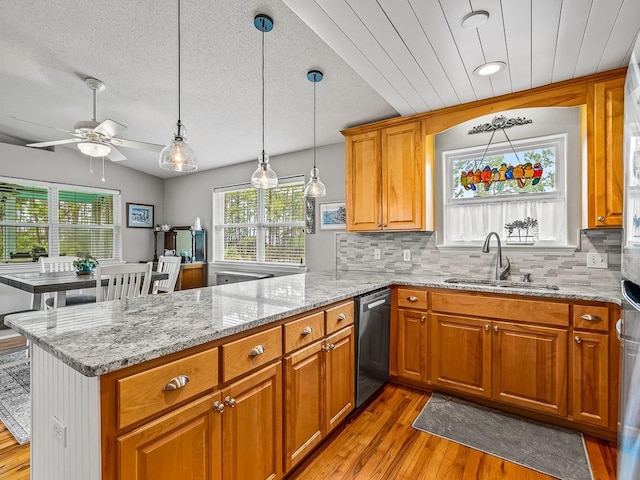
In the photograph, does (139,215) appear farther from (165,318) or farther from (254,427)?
(254,427)

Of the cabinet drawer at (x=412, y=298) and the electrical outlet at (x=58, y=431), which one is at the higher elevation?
the cabinet drawer at (x=412, y=298)

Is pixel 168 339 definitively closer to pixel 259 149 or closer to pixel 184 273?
pixel 259 149

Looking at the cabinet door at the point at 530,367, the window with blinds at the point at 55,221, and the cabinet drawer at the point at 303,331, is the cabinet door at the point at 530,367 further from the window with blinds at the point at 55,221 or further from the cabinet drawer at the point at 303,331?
the window with blinds at the point at 55,221

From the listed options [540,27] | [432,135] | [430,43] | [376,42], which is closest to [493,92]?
[432,135]

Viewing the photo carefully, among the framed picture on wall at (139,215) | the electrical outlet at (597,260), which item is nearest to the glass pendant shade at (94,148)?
the framed picture on wall at (139,215)

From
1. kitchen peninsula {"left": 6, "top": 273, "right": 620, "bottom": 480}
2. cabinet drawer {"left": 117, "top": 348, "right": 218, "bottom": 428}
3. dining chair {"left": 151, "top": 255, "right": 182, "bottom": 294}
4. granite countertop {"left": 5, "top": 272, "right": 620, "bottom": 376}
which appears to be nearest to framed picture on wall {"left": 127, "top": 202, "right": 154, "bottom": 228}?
dining chair {"left": 151, "top": 255, "right": 182, "bottom": 294}

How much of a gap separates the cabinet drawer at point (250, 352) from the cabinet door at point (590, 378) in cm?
181

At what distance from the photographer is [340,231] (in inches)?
143

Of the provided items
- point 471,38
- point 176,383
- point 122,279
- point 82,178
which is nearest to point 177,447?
point 176,383

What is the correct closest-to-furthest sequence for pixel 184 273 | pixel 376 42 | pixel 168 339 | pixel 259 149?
pixel 168 339 < pixel 376 42 < pixel 259 149 < pixel 184 273

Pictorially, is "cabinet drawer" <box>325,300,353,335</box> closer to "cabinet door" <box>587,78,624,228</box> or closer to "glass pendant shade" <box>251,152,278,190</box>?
"glass pendant shade" <box>251,152,278,190</box>

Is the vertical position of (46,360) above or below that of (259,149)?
below

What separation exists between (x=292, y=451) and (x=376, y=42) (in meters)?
2.17

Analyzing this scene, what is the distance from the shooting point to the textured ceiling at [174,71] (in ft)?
6.59
